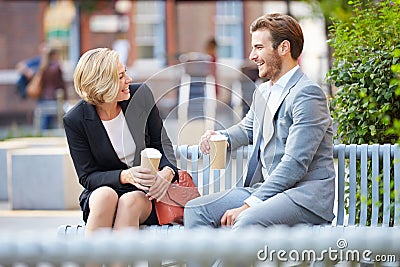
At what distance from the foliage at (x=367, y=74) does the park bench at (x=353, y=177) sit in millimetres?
142

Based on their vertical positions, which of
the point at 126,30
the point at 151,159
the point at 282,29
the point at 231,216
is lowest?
the point at 231,216

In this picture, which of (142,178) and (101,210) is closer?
(101,210)

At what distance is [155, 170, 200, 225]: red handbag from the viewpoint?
13.6 feet

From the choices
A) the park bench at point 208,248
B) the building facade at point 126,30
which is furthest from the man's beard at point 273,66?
the building facade at point 126,30

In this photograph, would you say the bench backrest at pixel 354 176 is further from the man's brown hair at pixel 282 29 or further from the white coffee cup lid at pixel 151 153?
the man's brown hair at pixel 282 29

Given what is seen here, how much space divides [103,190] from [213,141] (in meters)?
0.56

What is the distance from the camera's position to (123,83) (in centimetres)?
426

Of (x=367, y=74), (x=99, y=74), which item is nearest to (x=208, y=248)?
(x=99, y=74)

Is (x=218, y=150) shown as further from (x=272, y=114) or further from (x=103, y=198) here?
(x=103, y=198)

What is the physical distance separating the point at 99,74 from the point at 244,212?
36.3 inches

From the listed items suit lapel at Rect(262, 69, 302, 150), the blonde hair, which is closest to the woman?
the blonde hair

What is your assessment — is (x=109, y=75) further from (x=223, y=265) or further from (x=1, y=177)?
(x=1, y=177)

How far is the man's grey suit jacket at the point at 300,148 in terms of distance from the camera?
3930 millimetres

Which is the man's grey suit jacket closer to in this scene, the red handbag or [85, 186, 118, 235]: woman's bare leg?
the red handbag
